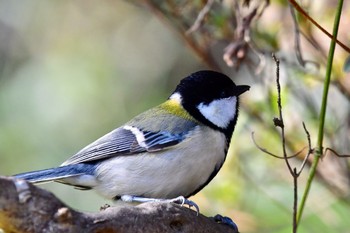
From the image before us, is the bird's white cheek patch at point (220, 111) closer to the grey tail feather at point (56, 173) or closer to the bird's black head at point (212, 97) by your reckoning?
the bird's black head at point (212, 97)

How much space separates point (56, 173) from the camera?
312 cm

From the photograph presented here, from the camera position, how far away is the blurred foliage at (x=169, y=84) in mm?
4039

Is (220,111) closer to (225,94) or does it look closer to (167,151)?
(225,94)

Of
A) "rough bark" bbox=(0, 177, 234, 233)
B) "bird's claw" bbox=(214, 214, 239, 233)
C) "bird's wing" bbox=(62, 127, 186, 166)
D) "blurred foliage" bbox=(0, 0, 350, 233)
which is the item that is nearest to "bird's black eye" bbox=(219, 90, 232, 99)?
"blurred foliage" bbox=(0, 0, 350, 233)

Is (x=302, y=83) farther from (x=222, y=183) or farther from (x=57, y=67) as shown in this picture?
(x=57, y=67)

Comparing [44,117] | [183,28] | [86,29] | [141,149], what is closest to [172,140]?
[141,149]

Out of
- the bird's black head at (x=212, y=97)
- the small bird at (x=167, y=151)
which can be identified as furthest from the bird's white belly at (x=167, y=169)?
the bird's black head at (x=212, y=97)

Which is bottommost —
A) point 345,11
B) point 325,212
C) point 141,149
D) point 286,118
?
point 141,149

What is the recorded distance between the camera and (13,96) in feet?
18.7

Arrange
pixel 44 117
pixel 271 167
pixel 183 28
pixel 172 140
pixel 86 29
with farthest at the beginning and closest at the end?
pixel 86 29
pixel 44 117
pixel 271 167
pixel 183 28
pixel 172 140

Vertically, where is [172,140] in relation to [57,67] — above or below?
below

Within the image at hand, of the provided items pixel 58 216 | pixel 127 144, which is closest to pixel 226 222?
pixel 127 144

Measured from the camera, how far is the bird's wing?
3.19 m

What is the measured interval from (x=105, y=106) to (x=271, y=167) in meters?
1.65
